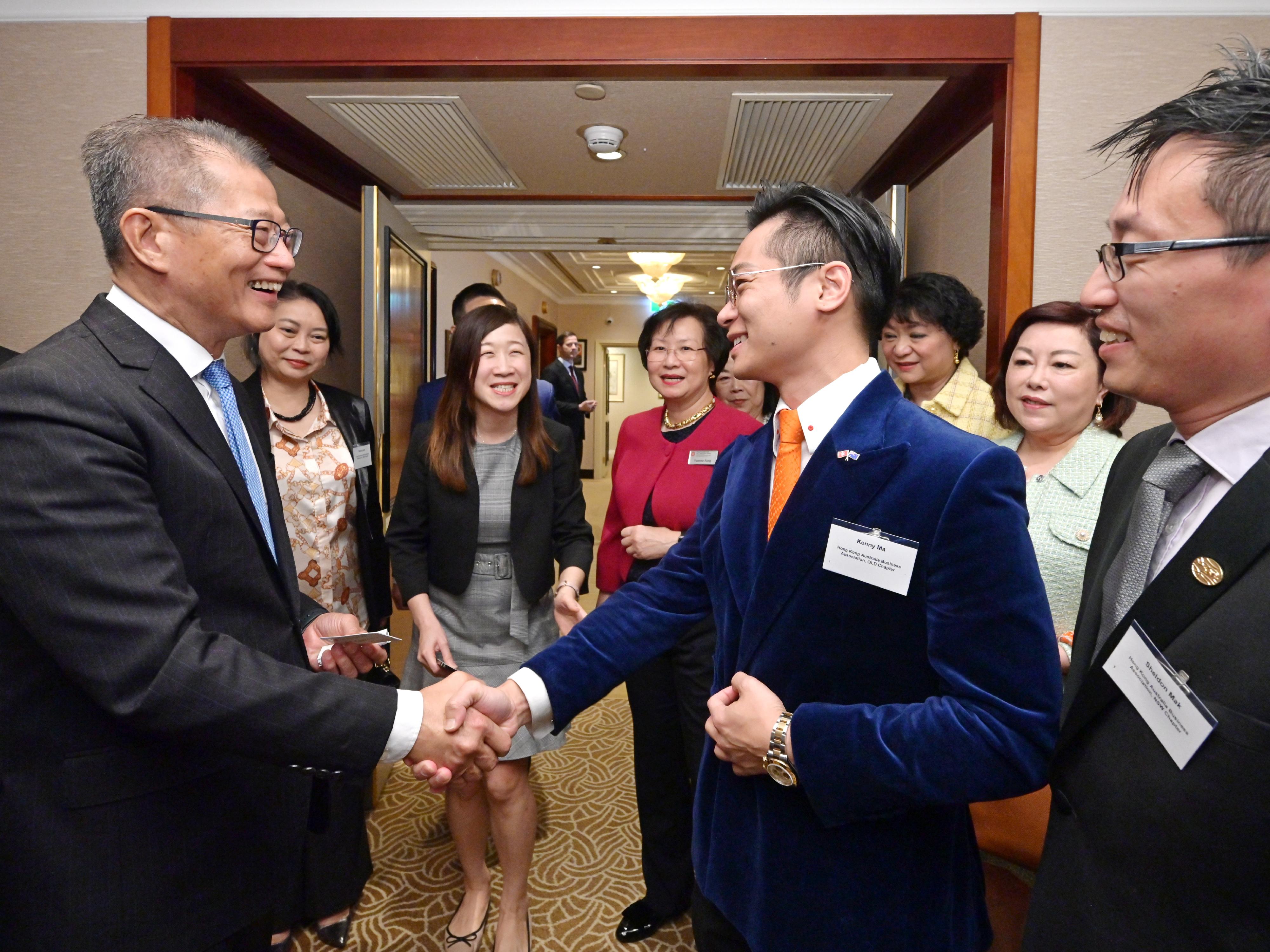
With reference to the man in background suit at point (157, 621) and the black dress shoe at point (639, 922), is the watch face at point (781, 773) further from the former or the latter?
the black dress shoe at point (639, 922)

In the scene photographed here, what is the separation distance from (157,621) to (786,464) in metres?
0.99

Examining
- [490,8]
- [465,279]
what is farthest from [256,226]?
[465,279]

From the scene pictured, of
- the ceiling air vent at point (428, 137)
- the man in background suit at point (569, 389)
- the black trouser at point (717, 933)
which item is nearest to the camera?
the black trouser at point (717, 933)

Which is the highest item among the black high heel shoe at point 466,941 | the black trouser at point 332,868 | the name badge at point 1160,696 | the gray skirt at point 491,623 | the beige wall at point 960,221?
the beige wall at point 960,221

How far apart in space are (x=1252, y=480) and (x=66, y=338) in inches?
62.1

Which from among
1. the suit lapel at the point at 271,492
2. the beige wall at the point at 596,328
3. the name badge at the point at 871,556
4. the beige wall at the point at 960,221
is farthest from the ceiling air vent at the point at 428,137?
the beige wall at the point at 596,328

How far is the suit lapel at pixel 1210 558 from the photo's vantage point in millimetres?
749

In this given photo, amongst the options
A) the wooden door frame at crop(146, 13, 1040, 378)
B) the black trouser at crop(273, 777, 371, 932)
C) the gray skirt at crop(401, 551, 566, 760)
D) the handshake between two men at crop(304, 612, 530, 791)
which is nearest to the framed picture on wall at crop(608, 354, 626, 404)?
the wooden door frame at crop(146, 13, 1040, 378)

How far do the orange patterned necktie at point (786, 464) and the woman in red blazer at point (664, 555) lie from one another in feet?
3.27

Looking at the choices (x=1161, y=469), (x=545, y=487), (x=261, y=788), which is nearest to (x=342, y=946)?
(x=261, y=788)

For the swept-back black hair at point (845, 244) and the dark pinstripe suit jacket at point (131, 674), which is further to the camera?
the swept-back black hair at point (845, 244)

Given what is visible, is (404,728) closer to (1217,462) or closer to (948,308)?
(1217,462)

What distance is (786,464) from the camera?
1250 mm

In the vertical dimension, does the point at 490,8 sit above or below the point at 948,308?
above
